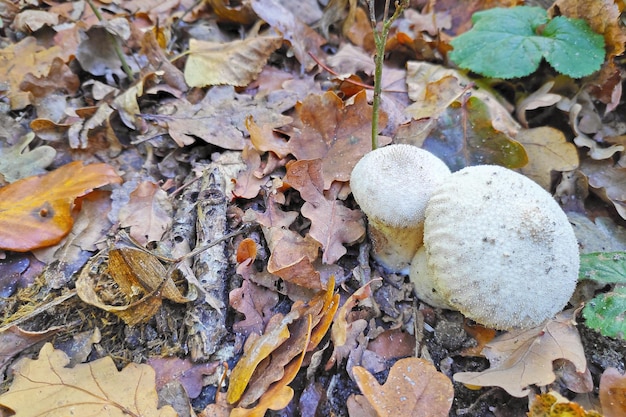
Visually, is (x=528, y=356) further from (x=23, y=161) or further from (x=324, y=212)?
(x=23, y=161)

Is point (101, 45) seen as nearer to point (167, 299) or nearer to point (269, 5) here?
point (269, 5)

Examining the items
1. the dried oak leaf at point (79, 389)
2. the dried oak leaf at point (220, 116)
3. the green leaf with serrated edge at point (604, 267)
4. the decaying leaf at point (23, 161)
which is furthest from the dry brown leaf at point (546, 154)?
the decaying leaf at point (23, 161)

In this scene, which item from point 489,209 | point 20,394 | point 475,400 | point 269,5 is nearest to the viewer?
point 20,394

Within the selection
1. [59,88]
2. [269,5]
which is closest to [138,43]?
[59,88]

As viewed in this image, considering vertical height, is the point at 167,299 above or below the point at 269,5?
below

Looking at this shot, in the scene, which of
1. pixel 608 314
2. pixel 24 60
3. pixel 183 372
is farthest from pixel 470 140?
pixel 24 60

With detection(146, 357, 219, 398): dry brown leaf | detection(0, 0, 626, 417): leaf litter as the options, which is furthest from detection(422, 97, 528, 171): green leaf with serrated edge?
detection(146, 357, 219, 398): dry brown leaf

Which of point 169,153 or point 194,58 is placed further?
point 194,58
